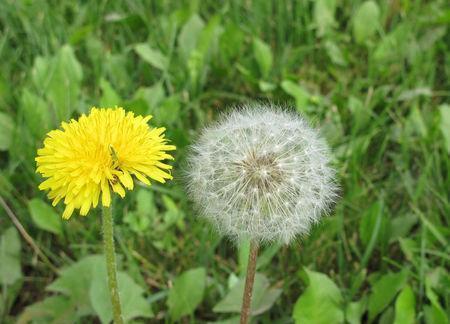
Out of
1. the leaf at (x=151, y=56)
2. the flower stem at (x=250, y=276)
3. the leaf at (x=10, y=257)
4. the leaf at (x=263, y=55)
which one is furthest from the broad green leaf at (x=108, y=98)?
the flower stem at (x=250, y=276)

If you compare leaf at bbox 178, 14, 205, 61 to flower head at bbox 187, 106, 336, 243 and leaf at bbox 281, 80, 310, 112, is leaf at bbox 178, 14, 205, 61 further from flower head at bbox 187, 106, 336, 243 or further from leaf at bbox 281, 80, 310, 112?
flower head at bbox 187, 106, 336, 243

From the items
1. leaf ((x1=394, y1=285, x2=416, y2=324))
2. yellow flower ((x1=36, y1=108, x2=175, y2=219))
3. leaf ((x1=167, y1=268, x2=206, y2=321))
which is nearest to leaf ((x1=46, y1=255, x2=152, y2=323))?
leaf ((x1=167, y1=268, x2=206, y2=321))

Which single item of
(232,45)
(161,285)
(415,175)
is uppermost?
(232,45)

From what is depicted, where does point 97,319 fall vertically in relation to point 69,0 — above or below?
below

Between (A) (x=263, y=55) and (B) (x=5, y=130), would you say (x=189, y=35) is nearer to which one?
(A) (x=263, y=55)

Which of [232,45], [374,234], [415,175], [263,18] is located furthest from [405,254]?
[263,18]

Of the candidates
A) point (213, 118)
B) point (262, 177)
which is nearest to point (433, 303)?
point (262, 177)

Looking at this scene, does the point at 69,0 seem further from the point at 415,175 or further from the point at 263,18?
the point at 415,175
